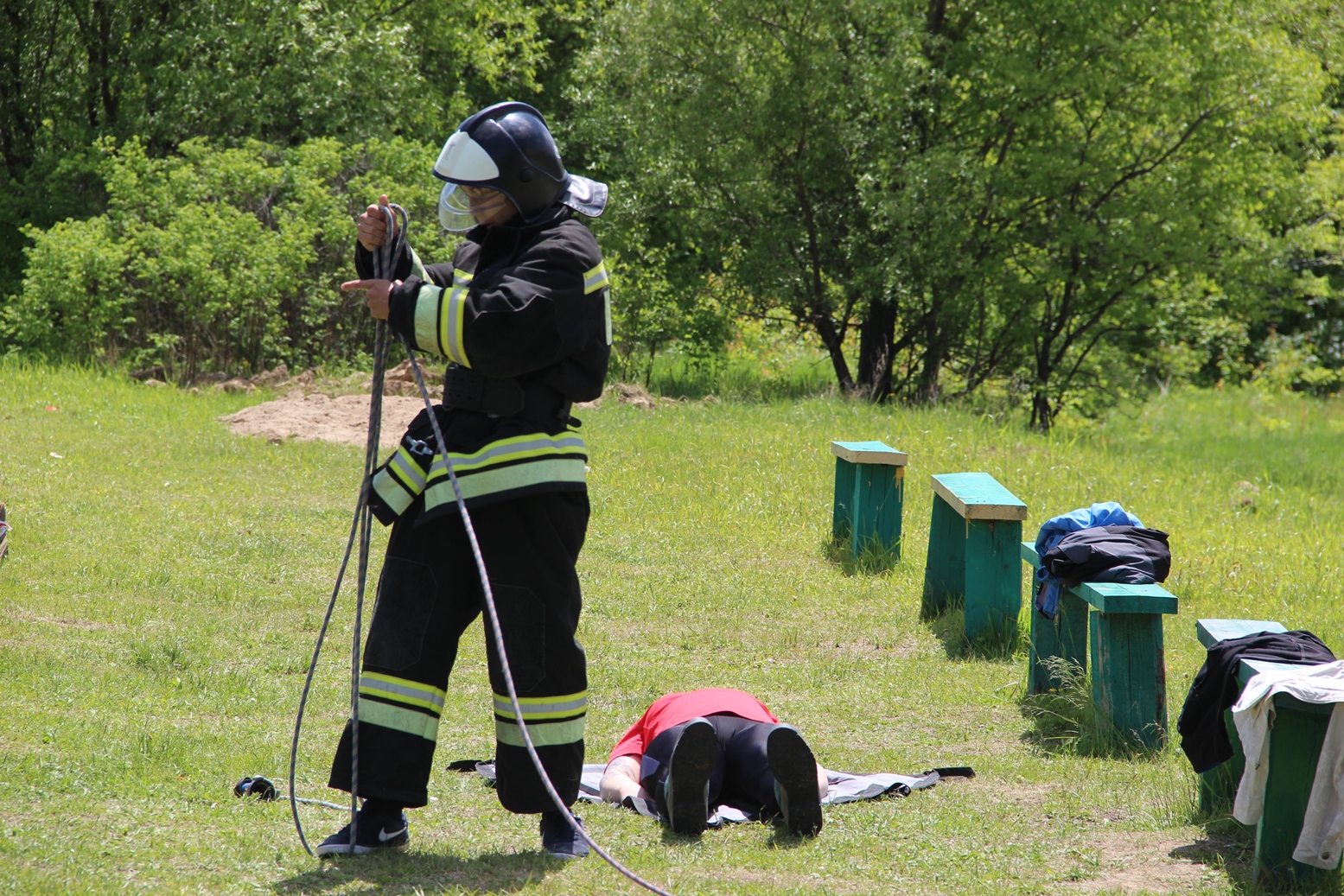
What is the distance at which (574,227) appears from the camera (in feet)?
11.4

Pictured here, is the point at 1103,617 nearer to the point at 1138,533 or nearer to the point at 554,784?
the point at 1138,533

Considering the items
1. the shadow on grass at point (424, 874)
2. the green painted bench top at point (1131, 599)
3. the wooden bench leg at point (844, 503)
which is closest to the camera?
the shadow on grass at point (424, 874)

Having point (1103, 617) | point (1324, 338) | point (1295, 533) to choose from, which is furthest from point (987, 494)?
point (1324, 338)

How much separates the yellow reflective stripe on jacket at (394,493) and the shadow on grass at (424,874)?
0.93 meters

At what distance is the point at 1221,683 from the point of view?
3736 millimetres

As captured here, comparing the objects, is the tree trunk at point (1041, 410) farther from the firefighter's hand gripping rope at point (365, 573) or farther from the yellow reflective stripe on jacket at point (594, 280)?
the firefighter's hand gripping rope at point (365, 573)

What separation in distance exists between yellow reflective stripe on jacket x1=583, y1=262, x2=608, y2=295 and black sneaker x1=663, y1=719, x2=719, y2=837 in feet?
4.16

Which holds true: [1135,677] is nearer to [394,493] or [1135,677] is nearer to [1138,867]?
[1138,867]

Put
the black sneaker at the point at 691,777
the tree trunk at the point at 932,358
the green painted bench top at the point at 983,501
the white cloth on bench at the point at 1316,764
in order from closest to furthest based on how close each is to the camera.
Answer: the white cloth on bench at the point at 1316,764 < the black sneaker at the point at 691,777 < the green painted bench top at the point at 983,501 < the tree trunk at the point at 932,358

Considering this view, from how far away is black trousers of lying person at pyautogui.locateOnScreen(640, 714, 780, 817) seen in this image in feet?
12.7

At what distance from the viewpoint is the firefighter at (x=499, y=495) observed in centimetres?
328

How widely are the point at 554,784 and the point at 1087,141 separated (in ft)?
45.9

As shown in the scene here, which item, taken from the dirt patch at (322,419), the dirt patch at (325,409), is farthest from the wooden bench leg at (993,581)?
the dirt patch at (322,419)

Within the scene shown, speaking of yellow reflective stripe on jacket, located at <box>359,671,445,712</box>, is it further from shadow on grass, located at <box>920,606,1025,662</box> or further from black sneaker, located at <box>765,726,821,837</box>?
shadow on grass, located at <box>920,606,1025,662</box>
